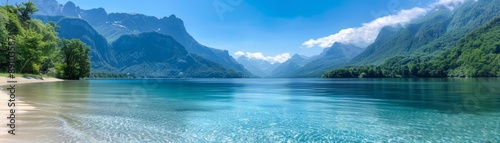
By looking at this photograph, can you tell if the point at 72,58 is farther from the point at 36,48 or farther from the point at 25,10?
the point at 36,48

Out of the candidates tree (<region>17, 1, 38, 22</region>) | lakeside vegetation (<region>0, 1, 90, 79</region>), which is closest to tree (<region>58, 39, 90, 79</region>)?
lakeside vegetation (<region>0, 1, 90, 79</region>)

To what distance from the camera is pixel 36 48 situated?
353ft

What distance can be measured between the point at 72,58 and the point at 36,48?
5007 centimetres

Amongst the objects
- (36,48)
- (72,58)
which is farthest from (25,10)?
(36,48)

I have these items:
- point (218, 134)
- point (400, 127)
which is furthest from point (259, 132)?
point (400, 127)

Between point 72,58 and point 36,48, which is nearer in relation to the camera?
point 36,48

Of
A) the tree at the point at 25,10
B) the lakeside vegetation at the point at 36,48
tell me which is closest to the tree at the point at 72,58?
the lakeside vegetation at the point at 36,48

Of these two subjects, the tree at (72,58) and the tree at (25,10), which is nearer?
the tree at (25,10)

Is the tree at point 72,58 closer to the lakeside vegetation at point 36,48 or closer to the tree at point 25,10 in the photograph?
the lakeside vegetation at point 36,48

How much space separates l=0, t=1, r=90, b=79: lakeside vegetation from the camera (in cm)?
10000

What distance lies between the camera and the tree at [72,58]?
154 m

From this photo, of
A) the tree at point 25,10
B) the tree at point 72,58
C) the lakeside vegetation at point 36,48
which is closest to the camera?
the lakeside vegetation at point 36,48

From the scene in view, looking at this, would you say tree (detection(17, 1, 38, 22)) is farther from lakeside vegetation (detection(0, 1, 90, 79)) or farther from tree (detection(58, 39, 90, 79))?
tree (detection(58, 39, 90, 79))

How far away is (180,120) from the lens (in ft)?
81.9
